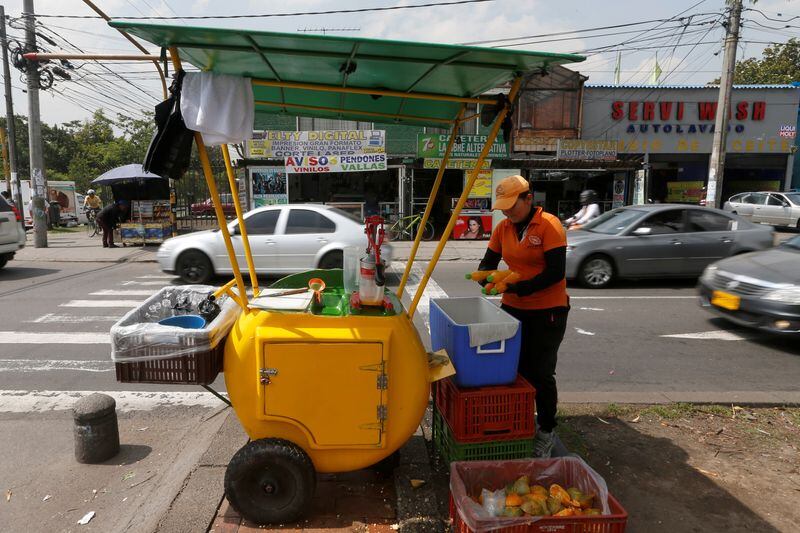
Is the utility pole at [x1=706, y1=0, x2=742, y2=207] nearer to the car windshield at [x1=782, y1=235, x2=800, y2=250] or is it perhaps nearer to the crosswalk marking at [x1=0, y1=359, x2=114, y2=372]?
the car windshield at [x1=782, y1=235, x2=800, y2=250]

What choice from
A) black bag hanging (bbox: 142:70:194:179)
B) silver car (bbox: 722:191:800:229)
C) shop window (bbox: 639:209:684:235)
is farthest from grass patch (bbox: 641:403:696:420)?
silver car (bbox: 722:191:800:229)

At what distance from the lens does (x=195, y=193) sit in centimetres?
1898

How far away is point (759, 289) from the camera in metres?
6.00

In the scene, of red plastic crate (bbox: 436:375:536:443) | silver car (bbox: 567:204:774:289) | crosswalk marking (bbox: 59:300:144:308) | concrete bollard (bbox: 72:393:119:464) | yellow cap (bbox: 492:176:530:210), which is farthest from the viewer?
silver car (bbox: 567:204:774:289)

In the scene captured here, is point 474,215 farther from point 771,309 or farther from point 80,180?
point 80,180

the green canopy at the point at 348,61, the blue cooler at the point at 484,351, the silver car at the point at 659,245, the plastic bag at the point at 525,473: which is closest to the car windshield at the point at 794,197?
the silver car at the point at 659,245

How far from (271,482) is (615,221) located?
885cm

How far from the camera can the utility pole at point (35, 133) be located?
46.2ft

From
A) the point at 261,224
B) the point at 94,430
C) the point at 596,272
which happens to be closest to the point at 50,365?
the point at 94,430

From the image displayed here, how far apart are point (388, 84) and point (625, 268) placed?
7422 millimetres

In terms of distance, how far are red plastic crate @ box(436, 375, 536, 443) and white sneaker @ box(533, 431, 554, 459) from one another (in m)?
0.31

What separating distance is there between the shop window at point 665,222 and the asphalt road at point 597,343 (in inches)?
43.0

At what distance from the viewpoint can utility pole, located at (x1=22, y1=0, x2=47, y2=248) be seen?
46.2 ft

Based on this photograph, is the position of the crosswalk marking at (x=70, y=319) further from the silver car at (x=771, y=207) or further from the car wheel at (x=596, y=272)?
the silver car at (x=771, y=207)
